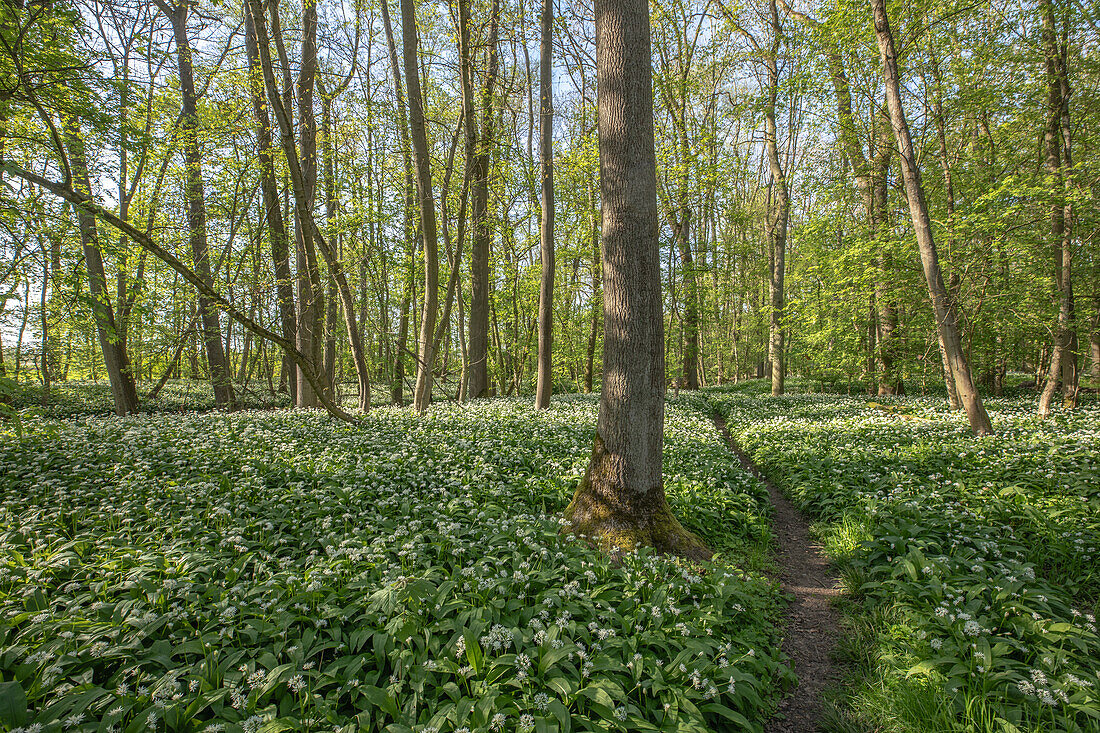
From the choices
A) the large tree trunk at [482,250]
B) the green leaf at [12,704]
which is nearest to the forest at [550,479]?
the green leaf at [12,704]

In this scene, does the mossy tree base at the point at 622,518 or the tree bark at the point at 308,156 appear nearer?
the mossy tree base at the point at 622,518

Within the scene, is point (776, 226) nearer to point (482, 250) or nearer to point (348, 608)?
point (482, 250)

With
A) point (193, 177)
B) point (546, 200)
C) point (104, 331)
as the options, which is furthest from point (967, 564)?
point (193, 177)

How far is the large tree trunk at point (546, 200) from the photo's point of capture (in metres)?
11.2

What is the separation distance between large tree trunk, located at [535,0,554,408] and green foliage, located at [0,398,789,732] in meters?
6.53

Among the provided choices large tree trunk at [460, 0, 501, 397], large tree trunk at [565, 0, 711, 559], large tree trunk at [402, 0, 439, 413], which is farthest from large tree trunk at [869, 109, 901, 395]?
large tree trunk at [402, 0, 439, 413]

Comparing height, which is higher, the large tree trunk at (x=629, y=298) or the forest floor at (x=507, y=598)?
the large tree trunk at (x=629, y=298)

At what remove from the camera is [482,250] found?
14.7 m

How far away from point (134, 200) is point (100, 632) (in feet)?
47.0

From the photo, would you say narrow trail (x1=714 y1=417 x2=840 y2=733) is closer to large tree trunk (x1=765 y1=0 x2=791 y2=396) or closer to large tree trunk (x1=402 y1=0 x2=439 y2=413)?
large tree trunk (x1=402 y1=0 x2=439 y2=413)

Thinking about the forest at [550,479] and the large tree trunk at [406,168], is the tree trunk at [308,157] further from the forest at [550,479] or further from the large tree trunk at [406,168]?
the large tree trunk at [406,168]

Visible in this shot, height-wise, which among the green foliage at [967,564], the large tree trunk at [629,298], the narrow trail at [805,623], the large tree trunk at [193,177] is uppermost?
the large tree trunk at [193,177]

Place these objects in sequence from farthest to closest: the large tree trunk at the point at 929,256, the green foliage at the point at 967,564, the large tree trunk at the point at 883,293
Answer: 1. the large tree trunk at the point at 883,293
2. the large tree trunk at the point at 929,256
3. the green foliage at the point at 967,564

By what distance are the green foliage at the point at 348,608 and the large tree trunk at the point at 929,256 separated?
5.50m
